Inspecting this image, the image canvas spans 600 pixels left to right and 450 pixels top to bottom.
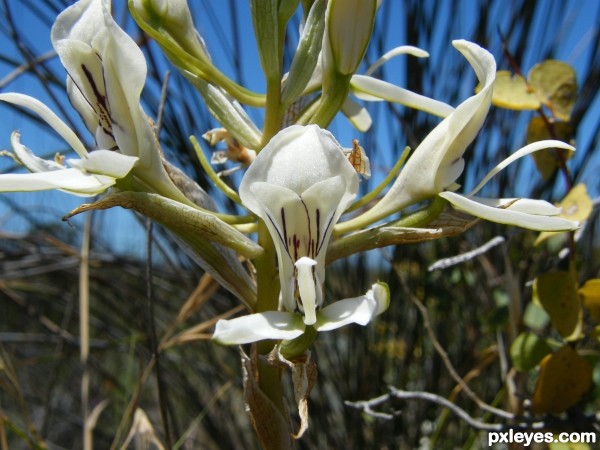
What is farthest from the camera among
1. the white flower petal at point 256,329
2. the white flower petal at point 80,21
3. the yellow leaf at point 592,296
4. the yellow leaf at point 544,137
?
the yellow leaf at point 544,137

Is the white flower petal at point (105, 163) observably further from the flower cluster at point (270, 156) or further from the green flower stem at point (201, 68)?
the green flower stem at point (201, 68)

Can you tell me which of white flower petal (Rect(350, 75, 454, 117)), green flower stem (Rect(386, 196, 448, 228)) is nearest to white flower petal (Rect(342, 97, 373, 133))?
white flower petal (Rect(350, 75, 454, 117))

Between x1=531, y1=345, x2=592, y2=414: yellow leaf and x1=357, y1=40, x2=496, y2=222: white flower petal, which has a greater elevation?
x1=357, y1=40, x2=496, y2=222: white flower petal

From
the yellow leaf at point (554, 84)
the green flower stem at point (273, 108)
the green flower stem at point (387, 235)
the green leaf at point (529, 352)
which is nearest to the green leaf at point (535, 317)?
the green leaf at point (529, 352)

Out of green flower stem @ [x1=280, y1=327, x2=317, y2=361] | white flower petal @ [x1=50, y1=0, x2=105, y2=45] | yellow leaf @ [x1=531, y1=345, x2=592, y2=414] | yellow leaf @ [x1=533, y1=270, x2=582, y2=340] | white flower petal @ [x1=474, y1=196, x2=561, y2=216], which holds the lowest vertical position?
yellow leaf @ [x1=531, y1=345, x2=592, y2=414]

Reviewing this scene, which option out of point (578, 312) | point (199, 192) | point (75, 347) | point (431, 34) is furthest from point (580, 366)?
point (75, 347)

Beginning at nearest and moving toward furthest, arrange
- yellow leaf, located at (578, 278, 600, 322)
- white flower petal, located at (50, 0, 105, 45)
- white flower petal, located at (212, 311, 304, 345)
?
white flower petal, located at (212, 311, 304, 345)
white flower petal, located at (50, 0, 105, 45)
yellow leaf, located at (578, 278, 600, 322)

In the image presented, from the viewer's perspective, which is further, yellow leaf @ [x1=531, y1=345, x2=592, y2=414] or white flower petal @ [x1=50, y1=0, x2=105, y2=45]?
yellow leaf @ [x1=531, y1=345, x2=592, y2=414]

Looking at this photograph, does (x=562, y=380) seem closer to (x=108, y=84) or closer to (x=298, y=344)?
(x=298, y=344)

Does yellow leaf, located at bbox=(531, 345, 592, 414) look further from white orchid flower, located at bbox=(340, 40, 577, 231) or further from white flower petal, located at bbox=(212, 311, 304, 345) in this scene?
white flower petal, located at bbox=(212, 311, 304, 345)
